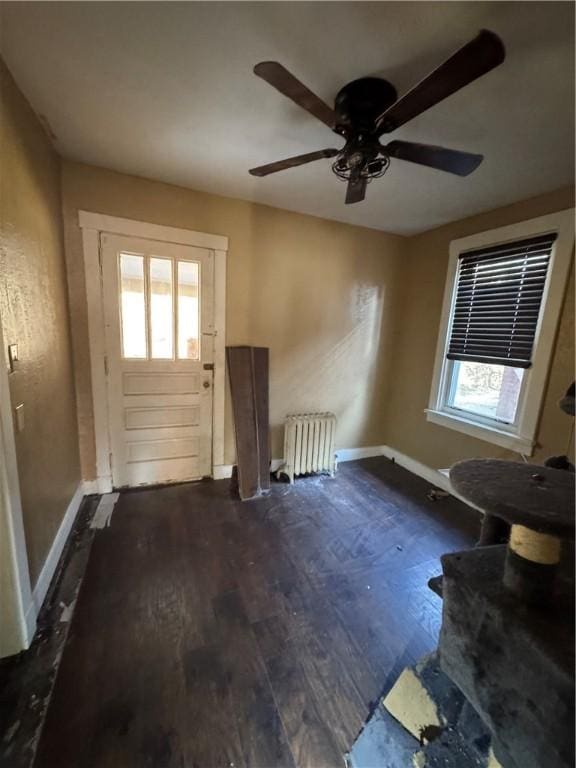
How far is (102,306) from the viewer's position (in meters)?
2.29

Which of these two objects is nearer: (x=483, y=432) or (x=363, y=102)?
(x=363, y=102)

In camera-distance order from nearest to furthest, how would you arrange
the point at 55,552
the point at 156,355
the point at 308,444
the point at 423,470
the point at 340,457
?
the point at 55,552 → the point at 156,355 → the point at 308,444 → the point at 423,470 → the point at 340,457

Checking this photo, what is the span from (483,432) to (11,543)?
3082mm

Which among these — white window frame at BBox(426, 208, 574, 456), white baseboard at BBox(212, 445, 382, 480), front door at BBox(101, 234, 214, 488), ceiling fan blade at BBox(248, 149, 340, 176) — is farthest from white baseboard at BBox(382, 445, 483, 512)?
ceiling fan blade at BBox(248, 149, 340, 176)

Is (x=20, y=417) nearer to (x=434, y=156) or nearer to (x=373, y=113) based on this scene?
(x=373, y=113)

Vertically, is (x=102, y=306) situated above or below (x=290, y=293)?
below

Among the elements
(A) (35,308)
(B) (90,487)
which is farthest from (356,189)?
(B) (90,487)

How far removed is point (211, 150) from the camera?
1.87 m

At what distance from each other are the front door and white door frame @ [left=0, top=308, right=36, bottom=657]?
3.91 feet

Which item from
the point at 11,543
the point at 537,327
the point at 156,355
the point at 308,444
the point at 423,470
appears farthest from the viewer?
the point at 423,470

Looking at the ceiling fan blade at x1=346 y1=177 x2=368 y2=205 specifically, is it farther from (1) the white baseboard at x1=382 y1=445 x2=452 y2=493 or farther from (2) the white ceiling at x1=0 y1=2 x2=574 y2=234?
(1) the white baseboard at x1=382 y1=445 x2=452 y2=493

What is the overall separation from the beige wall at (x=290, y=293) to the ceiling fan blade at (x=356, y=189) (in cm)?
119

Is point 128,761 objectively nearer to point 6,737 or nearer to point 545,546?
point 6,737

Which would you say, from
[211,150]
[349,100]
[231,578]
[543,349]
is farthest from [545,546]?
[211,150]
